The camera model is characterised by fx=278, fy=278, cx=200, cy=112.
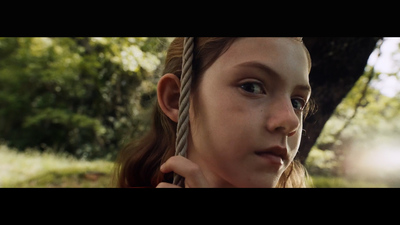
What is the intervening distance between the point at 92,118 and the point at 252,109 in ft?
14.1

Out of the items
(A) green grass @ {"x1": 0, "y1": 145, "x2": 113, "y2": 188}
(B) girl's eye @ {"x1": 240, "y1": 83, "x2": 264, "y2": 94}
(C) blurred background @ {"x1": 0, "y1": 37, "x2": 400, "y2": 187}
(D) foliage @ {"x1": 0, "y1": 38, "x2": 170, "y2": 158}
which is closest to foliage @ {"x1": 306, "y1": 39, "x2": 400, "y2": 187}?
(C) blurred background @ {"x1": 0, "y1": 37, "x2": 400, "y2": 187}

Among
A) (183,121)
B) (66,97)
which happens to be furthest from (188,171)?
(66,97)

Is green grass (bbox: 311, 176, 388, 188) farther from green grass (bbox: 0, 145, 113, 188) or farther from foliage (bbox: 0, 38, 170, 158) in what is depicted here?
green grass (bbox: 0, 145, 113, 188)

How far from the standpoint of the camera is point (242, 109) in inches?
26.6

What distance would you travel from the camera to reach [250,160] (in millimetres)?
677

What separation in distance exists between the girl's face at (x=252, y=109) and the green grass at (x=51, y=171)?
249cm

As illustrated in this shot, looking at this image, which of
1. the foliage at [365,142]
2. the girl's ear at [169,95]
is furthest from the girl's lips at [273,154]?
the foliage at [365,142]

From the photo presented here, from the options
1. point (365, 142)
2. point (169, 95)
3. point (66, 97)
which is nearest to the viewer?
point (169, 95)

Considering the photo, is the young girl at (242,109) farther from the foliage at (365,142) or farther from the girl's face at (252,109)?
the foliage at (365,142)

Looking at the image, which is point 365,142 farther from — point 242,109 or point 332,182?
point 242,109

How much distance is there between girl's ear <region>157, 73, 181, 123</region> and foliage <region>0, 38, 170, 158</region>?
2.31m

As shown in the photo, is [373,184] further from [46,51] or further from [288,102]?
[46,51]

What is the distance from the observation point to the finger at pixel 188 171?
2.14ft
